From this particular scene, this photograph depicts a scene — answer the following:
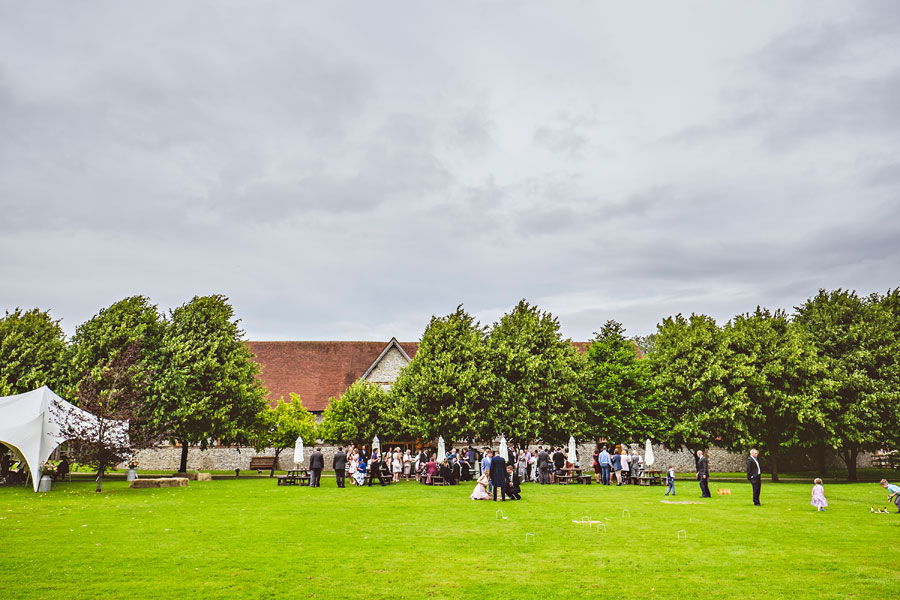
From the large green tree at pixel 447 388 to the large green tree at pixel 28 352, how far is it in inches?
692

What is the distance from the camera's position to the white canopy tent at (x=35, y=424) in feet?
73.7

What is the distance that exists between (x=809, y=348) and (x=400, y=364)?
88.6 ft

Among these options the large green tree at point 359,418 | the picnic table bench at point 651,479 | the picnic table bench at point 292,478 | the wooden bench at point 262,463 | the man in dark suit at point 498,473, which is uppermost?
the large green tree at point 359,418

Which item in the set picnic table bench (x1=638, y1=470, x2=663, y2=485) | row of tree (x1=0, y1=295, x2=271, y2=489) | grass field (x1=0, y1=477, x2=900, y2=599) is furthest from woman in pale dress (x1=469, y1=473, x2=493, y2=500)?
row of tree (x1=0, y1=295, x2=271, y2=489)

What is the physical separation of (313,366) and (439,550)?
40976 millimetres

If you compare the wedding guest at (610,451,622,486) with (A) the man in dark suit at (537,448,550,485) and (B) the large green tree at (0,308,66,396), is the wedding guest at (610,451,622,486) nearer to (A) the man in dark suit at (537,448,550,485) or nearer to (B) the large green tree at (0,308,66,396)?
(A) the man in dark suit at (537,448,550,485)

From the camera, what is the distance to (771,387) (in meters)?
33.0

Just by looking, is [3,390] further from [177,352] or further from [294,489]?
[294,489]

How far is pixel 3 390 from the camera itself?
29797 mm

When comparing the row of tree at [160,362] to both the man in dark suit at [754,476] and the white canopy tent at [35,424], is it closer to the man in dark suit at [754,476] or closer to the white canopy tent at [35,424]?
the white canopy tent at [35,424]

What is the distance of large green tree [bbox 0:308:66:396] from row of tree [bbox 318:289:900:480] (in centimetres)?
1749

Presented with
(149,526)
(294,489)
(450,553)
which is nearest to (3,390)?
(294,489)

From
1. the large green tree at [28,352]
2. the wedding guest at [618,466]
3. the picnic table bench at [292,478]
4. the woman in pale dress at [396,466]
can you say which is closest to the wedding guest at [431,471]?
the woman in pale dress at [396,466]

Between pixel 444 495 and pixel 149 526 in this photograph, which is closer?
pixel 149 526
